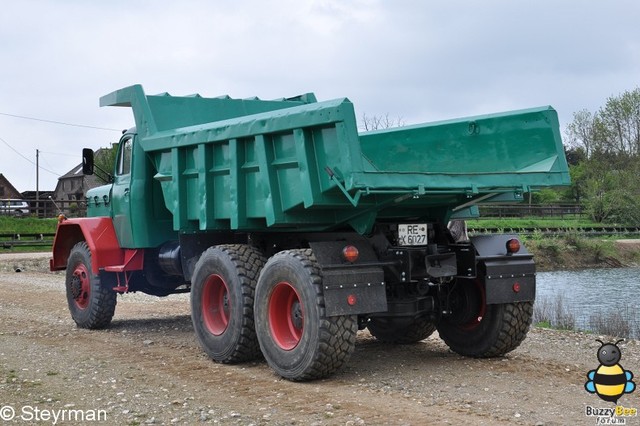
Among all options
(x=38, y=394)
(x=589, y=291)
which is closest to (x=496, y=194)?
(x=38, y=394)

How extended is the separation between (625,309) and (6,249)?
26286 mm

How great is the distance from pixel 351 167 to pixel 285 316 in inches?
73.3

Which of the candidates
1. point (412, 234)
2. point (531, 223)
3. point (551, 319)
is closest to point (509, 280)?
point (412, 234)

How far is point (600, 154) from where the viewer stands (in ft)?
205

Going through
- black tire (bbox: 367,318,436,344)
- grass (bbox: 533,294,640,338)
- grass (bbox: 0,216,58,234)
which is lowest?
grass (bbox: 533,294,640,338)

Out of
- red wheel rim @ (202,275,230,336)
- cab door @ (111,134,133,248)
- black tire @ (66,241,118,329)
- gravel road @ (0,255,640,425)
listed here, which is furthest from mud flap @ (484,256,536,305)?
black tire @ (66,241,118,329)

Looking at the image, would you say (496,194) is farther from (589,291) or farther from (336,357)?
(589,291)

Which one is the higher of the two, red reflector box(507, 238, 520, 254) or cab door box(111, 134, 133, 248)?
cab door box(111, 134, 133, 248)

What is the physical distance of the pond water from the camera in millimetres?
18641

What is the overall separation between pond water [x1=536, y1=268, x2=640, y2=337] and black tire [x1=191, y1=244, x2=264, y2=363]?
797 centimetres

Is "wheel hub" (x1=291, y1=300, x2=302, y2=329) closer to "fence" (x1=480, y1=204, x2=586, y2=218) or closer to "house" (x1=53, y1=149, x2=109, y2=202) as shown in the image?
"fence" (x1=480, y1=204, x2=586, y2=218)

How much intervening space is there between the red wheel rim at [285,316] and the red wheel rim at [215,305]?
1.11m

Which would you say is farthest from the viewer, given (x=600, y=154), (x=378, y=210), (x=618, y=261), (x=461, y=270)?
(x=600, y=154)

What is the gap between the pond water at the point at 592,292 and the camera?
18.6 m
